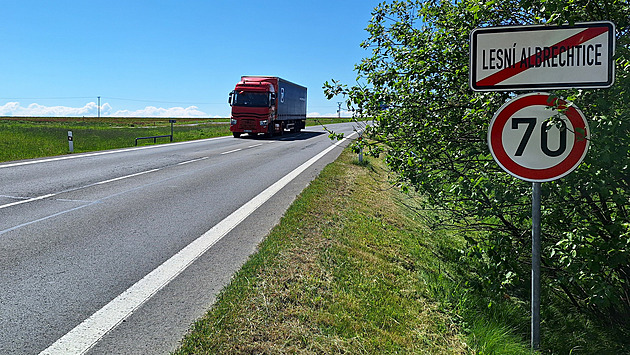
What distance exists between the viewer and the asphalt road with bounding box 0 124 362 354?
135 inches

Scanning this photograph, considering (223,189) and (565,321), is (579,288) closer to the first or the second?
(565,321)

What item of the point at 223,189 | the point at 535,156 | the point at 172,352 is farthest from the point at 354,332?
the point at 223,189

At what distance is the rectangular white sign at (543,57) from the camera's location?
9.64ft

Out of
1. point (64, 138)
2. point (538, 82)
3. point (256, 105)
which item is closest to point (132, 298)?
point (538, 82)

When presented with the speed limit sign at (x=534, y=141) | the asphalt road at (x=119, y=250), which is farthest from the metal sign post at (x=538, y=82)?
the asphalt road at (x=119, y=250)

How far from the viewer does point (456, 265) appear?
5828 millimetres

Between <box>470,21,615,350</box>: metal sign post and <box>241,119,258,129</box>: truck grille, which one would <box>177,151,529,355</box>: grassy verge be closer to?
<box>470,21,615,350</box>: metal sign post

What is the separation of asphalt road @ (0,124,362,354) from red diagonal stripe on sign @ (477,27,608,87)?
2.71 metres

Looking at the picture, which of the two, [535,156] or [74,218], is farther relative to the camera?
[74,218]

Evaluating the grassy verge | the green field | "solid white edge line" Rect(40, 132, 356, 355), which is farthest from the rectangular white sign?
"solid white edge line" Rect(40, 132, 356, 355)

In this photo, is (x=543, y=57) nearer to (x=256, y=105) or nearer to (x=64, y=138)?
(x=256, y=105)

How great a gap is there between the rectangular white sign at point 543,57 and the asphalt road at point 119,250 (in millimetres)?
2782

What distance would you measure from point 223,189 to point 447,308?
6.53m

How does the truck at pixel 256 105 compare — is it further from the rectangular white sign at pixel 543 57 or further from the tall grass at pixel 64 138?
the rectangular white sign at pixel 543 57
